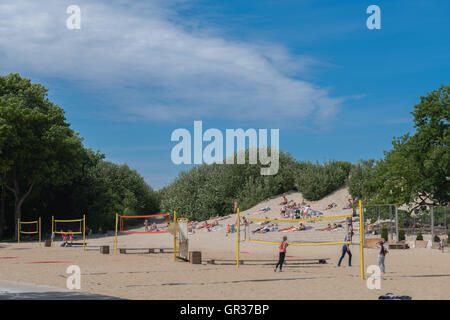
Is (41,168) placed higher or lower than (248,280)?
higher

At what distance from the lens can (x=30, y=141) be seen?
152 feet

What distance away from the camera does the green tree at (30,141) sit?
44.6 m

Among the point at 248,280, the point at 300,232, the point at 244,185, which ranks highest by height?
the point at 244,185

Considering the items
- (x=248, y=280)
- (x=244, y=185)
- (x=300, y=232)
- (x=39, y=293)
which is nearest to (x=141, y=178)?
(x=244, y=185)

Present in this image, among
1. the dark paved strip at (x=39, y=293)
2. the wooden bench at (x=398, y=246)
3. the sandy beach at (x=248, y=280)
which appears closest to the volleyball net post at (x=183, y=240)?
the sandy beach at (x=248, y=280)

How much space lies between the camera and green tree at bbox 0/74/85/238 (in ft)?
146

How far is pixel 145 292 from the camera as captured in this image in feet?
41.7

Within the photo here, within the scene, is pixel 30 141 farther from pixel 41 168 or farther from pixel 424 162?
pixel 424 162

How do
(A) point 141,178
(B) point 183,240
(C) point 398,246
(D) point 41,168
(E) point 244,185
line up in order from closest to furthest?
(B) point 183,240 < (C) point 398,246 < (D) point 41,168 < (E) point 244,185 < (A) point 141,178

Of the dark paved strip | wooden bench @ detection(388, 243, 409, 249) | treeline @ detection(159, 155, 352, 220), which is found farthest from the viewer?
treeline @ detection(159, 155, 352, 220)

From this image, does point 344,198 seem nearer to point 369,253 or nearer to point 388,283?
point 369,253

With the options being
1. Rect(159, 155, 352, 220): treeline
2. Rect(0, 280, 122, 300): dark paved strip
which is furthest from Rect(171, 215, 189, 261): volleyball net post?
Rect(159, 155, 352, 220): treeline

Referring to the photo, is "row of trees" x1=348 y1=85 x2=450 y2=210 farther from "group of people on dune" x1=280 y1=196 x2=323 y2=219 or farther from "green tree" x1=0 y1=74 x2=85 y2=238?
"green tree" x1=0 y1=74 x2=85 y2=238

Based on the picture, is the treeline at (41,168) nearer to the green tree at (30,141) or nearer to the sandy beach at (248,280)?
the green tree at (30,141)
